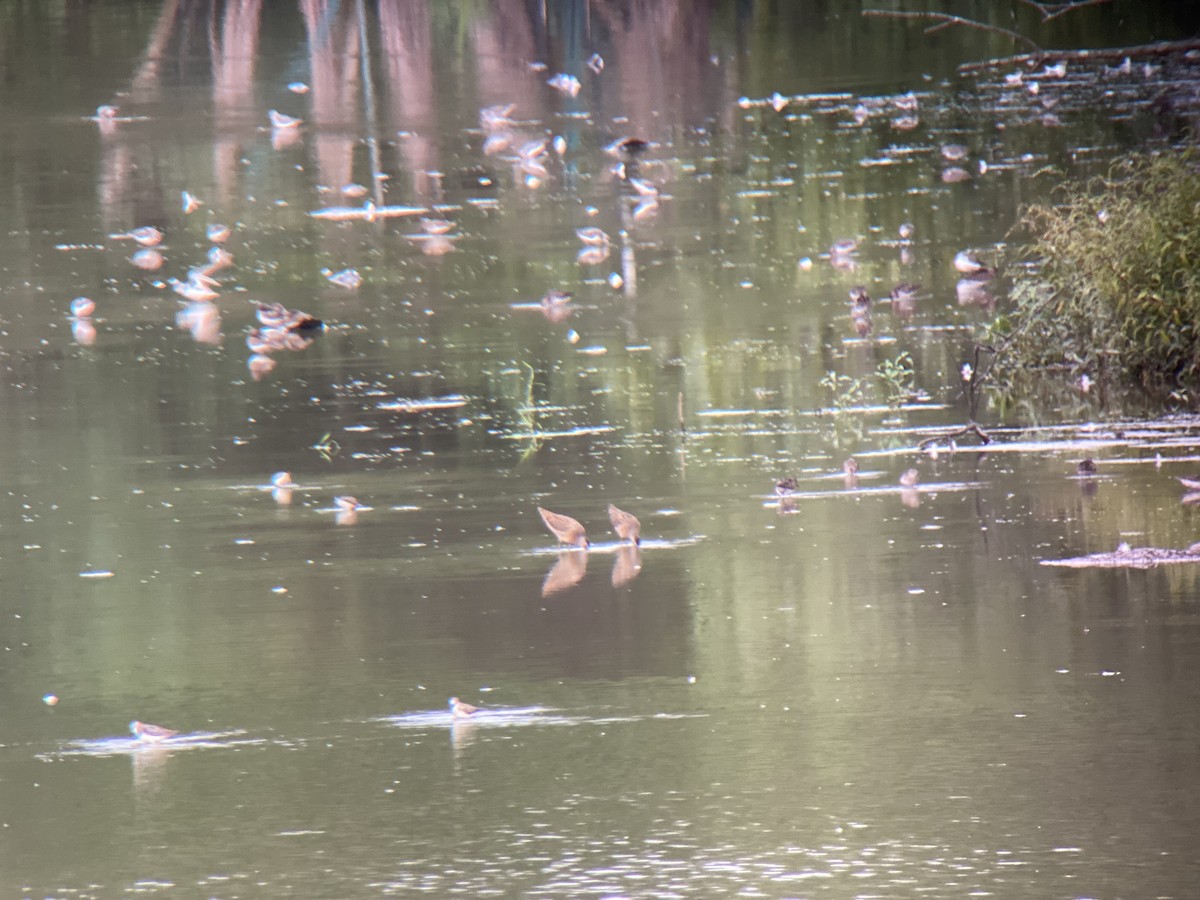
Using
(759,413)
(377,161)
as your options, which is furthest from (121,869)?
(377,161)

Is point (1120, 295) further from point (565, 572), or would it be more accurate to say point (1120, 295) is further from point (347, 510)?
point (565, 572)

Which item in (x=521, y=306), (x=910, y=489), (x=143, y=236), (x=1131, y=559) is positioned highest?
(x=143, y=236)

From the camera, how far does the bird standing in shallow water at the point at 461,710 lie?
640cm

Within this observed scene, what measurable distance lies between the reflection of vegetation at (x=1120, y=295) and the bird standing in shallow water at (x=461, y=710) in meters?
4.94

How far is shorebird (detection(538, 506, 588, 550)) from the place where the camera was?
838 cm

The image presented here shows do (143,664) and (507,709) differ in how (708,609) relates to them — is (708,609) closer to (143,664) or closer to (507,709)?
(507,709)

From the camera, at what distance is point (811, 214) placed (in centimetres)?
1642

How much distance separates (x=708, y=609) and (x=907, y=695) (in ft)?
3.66

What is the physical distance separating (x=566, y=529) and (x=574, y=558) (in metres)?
0.26

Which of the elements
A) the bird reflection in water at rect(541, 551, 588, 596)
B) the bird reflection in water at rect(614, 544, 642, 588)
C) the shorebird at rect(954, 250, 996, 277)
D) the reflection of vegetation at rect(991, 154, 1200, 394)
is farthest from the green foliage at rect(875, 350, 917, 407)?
the bird reflection in water at rect(541, 551, 588, 596)

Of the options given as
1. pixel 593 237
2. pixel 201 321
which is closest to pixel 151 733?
pixel 201 321

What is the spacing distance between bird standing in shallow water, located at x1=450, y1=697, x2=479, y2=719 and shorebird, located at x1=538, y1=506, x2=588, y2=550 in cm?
192

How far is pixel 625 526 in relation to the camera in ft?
27.6

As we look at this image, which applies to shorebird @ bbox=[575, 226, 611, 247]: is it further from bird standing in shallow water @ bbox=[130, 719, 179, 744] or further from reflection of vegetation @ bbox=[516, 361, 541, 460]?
bird standing in shallow water @ bbox=[130, 719, 179, 744]
